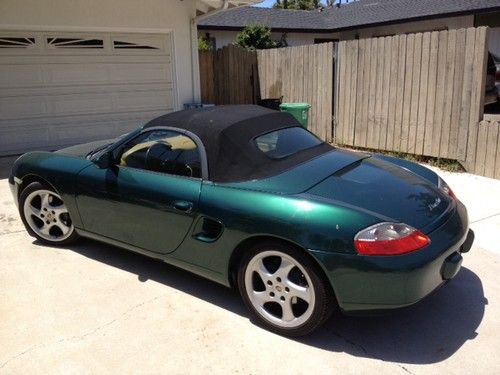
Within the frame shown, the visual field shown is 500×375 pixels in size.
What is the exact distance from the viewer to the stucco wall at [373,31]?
57.8 feet

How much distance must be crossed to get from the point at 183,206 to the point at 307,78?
6.90 meters

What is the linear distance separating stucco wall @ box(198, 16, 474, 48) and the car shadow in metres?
16.2

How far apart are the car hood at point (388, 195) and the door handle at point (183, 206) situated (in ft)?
2.83

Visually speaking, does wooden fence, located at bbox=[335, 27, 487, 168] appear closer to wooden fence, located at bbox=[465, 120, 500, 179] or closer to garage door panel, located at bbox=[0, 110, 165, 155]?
wooden fence, located at bbox=[465, 120, 500, 179]

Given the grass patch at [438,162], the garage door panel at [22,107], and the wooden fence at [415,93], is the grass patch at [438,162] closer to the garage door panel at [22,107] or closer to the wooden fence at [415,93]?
the wooden fence at [415,93]

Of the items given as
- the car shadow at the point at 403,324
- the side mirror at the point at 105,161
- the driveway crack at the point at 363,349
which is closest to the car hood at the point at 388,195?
the car shadow at the point at 403,324

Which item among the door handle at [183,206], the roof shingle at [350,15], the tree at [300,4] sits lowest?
the door handle at [183,206]

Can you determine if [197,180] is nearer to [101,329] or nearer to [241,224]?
[241,224]

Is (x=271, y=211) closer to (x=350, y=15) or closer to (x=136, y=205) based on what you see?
(x=136, y=205)

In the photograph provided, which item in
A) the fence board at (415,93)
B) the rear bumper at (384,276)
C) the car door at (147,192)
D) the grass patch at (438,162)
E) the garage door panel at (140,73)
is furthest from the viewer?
the garage door panel at (140,73)

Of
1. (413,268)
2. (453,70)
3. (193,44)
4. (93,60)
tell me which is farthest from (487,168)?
(93,60)

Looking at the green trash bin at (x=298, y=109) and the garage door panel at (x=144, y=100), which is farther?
the garage door panel at (x=144, y=100)

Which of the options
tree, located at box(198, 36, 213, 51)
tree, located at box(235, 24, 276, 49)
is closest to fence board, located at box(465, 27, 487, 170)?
tree, located at box(198, 36, 213, 51)

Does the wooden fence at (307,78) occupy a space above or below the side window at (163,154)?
above
